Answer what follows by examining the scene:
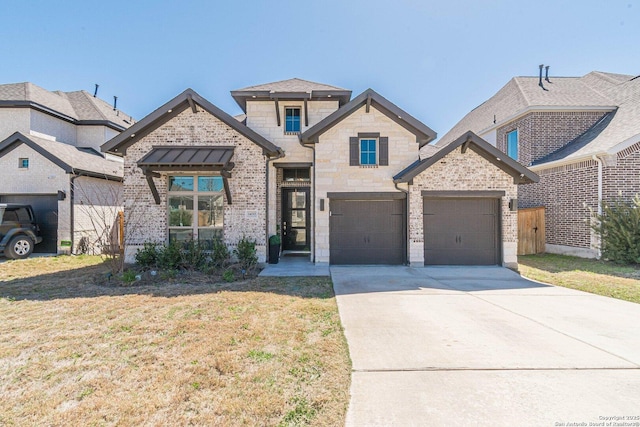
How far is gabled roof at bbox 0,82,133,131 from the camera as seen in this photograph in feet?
48.8

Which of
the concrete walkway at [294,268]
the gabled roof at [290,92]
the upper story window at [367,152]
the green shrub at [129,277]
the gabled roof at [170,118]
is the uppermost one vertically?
the gabled roof at [290,92]

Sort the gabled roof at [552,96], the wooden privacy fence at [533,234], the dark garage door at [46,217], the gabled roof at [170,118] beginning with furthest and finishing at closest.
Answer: the gabled roof at [552,96] → the wooden privacy fence at [533,234] → the dark garage door at [46,217] → the gabled roof at [170,118]

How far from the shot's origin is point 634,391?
3.12m

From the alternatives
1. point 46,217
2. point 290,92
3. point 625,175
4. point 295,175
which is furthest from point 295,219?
point 625,175

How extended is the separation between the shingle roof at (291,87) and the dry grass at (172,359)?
7924 mm

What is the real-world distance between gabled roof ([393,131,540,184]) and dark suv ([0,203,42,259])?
13600mm

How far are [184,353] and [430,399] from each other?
288 centimetres

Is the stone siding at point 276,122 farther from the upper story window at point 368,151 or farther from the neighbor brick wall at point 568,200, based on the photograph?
the neighbor brick wall at point 568,200

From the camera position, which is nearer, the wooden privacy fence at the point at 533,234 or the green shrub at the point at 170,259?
the green shrub at the point at 170,259

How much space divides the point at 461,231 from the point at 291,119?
720 centimetres

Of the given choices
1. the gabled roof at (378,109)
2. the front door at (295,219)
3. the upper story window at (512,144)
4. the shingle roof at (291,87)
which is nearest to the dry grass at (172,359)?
the gabled roof at (378,109)

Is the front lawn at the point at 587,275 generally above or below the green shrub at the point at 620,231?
below

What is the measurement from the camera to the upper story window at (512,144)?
623 inches

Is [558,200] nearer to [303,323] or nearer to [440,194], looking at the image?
[440,194]
